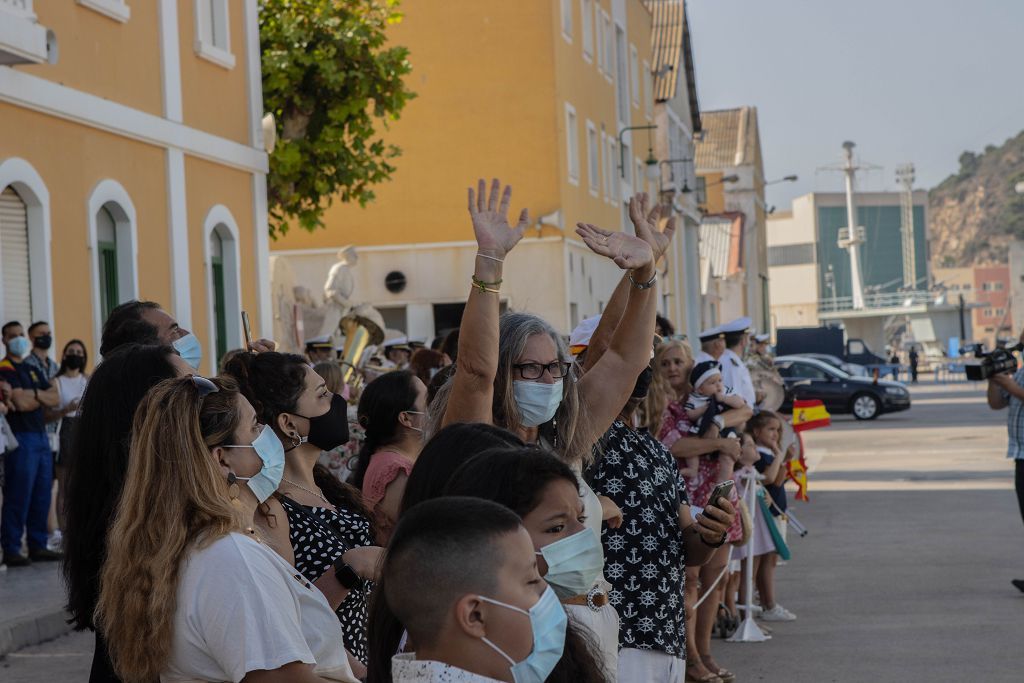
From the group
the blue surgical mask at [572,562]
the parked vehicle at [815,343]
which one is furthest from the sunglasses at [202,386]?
the parked vehicle at [815,343]

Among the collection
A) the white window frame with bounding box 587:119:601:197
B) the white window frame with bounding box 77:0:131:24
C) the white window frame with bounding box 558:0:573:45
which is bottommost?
the white window frame with bounding box 77:0:131:24

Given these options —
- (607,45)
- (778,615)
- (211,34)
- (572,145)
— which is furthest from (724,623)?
(607,45)

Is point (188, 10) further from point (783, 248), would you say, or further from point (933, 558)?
point (783, 248)

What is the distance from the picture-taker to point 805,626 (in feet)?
35.1

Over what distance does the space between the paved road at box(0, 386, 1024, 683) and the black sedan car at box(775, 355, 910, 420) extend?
48.1ft

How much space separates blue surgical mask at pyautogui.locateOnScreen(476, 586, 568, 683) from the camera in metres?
2.86

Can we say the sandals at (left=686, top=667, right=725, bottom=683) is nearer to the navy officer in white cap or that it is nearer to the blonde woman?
the navy officer in white cap

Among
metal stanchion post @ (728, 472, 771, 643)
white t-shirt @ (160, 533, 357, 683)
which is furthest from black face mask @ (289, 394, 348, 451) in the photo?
metal stanchion post @ (728, 472, 771, 643)

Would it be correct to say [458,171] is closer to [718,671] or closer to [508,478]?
[718,671]

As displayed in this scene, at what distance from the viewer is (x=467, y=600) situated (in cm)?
279

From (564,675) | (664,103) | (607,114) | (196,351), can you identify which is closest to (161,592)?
(564,675)

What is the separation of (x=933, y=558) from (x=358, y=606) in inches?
396

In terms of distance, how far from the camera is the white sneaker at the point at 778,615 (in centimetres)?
1098

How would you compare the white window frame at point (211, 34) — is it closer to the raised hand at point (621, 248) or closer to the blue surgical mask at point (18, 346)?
the blue surgical mask at point (18, 346)
